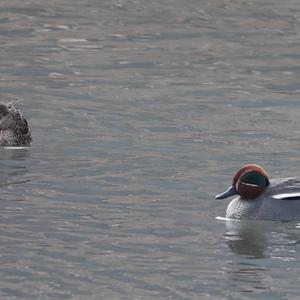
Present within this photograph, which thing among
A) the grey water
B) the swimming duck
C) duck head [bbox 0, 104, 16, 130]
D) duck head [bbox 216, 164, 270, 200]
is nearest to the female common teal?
duck head [bbox 216, 164, 270, 200]

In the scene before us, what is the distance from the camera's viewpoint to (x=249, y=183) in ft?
48.2

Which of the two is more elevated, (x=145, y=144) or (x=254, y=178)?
(x=254, y=178)

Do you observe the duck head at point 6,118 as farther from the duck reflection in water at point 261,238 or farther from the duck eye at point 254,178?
the duck reflection in water at point 261,238

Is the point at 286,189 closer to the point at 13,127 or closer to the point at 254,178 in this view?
the point at 254,178

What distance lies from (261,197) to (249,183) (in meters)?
0.19

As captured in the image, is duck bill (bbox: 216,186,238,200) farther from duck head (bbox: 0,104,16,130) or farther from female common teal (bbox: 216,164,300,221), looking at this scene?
duck head (bbox: 0,104,16,130)

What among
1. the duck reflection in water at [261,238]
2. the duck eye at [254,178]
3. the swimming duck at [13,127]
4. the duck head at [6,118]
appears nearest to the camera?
the duck reflection in water at [261,238]

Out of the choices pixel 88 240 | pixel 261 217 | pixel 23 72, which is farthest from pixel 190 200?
pixel 23 72

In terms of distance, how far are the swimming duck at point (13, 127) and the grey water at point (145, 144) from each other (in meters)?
0.20

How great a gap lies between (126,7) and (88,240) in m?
14.8

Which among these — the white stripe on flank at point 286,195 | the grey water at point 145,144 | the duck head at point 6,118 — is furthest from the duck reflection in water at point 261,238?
the duck head at point 6,118

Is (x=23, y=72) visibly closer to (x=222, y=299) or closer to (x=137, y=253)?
(x=137, y=253)

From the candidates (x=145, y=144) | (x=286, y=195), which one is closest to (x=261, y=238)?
(x=286, y=195)

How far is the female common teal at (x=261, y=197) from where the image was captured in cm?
1456
